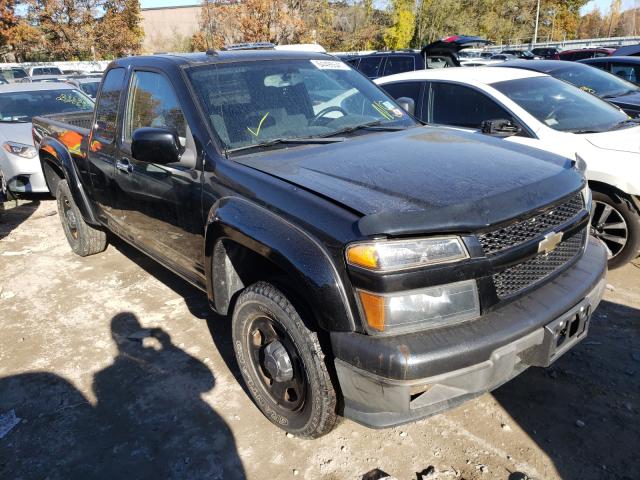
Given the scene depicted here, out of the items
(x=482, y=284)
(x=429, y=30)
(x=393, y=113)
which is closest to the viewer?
(x=482, y=284)

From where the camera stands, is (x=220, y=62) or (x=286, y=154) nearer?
(x=286, y=154)

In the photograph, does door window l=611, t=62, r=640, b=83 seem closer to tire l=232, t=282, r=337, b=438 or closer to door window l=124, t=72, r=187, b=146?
door window l=124, t=72, r=187, b=146

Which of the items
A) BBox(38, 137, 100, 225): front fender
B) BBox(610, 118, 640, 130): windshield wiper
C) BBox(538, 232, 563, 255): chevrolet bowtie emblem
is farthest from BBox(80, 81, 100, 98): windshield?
BBox(538, 232, 563, 255): chevrolet bowtie emblem

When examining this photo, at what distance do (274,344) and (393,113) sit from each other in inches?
76.1

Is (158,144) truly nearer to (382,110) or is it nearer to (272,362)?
(272,362)

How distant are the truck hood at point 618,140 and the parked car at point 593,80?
1.63 metres

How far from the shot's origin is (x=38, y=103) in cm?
841

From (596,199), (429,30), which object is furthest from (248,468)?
(429,30)

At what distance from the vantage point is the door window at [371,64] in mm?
10375

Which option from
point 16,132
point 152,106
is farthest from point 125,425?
point 16,132

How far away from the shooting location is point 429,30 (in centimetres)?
3438

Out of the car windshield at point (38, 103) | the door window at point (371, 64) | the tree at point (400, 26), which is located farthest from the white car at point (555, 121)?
the tree at point (400, 26)

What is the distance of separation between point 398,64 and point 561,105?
17.8ft

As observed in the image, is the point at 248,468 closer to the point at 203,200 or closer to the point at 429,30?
the point at 203,200
